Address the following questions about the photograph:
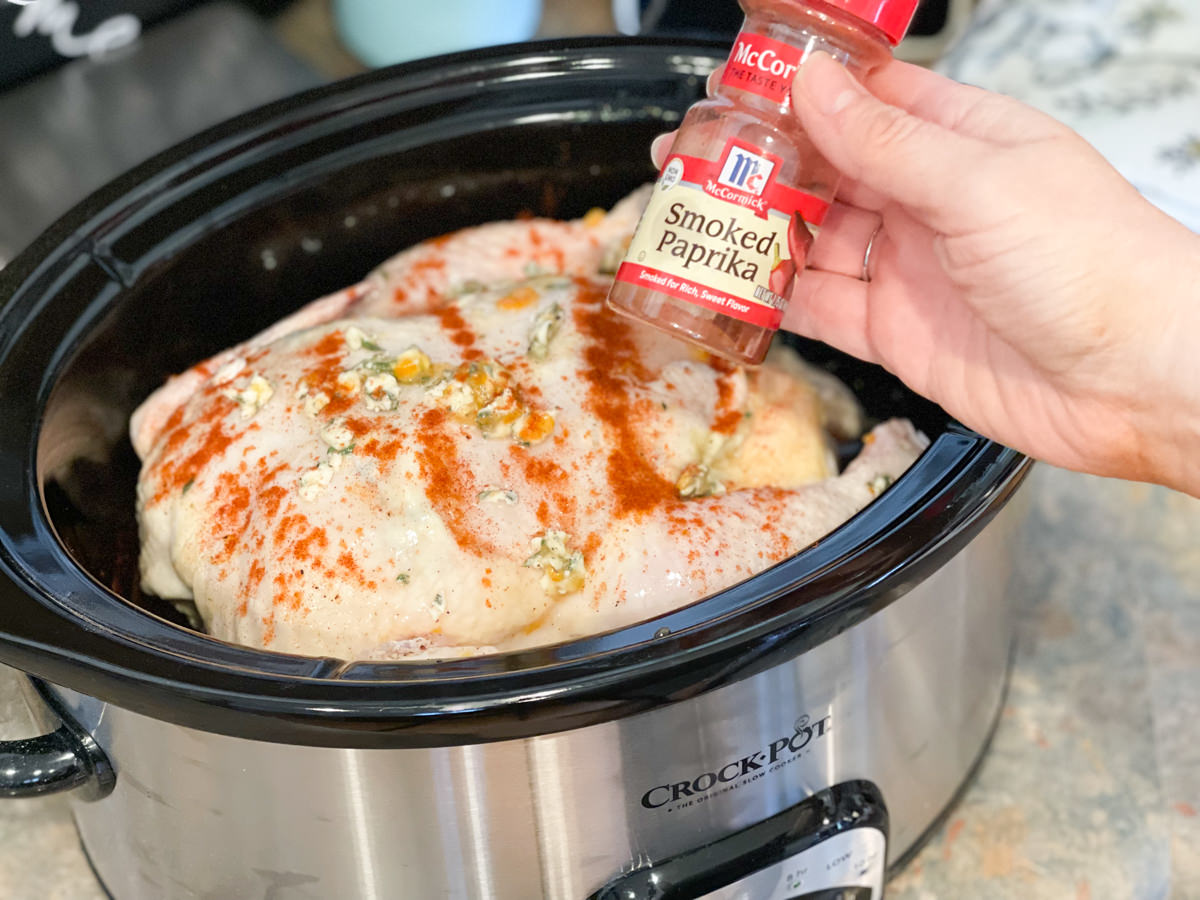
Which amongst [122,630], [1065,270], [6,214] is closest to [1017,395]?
[1065,270]

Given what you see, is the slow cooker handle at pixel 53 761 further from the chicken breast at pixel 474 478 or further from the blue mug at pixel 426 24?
the blue mug at pixel 426 24

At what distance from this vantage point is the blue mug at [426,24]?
6.92 ft

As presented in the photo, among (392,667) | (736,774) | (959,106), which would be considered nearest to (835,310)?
(959,106)

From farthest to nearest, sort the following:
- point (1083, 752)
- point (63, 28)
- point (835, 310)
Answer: point (63, 28), point (1083, 752), point (835, 310)

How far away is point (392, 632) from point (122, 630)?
9.0 inches

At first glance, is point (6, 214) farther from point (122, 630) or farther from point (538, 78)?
point (122, 630)

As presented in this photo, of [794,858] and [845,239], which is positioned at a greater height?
[845,239]

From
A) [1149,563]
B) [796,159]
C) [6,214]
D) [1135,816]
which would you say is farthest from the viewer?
[6,214]

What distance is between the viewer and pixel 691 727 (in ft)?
2.62

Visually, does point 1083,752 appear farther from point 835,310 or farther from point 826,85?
point 826,85

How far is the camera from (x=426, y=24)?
83.5 inches

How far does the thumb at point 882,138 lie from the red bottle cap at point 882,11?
0.04m

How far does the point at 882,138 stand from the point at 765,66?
0.33 ft

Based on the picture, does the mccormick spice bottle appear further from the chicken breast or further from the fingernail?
the chicken breast
